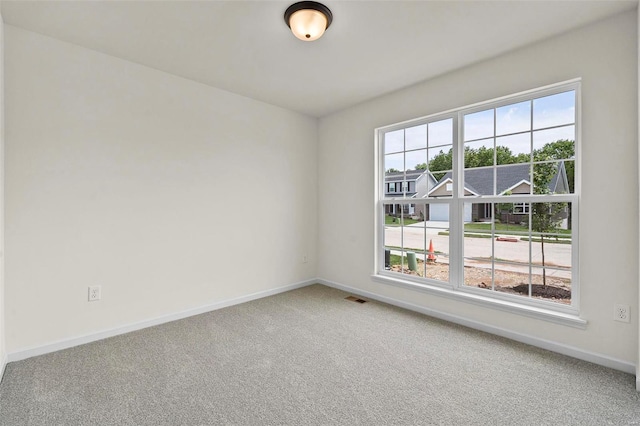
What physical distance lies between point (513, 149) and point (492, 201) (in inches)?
19.5

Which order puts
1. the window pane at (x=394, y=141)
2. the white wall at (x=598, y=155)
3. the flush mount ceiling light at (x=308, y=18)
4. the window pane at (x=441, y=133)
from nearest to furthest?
the flush mount ceiling light at (x=308, y=18)
the white wall at (x=598, y=155)
the window pane at (x=441, y=133)
the window pane at (x=394, y=141)

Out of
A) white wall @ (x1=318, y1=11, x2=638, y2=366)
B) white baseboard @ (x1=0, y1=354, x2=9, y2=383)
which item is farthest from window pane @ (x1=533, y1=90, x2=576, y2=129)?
white baseboard @ (x1=0, y1=354, x2=9, y2=383)

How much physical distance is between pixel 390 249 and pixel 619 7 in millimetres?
2762

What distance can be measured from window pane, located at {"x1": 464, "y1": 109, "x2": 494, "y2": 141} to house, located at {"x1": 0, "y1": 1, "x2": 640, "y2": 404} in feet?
0.54

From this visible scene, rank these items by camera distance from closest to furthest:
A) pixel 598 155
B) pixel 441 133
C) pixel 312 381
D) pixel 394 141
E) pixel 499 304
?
1. pixel 312 381
2. pixel 598 155
3. pixel 499 304
4. pixel 441 133
5. pixel 394 141

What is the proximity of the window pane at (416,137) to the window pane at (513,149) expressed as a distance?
0.77 metres

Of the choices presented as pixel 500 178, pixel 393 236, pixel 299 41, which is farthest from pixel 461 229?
pixel 299 41

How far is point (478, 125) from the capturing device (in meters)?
2.94

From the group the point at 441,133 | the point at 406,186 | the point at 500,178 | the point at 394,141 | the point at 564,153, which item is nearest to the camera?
the point at 564,153

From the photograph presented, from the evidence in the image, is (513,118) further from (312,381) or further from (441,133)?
(312,381)

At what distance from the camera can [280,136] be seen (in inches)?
159

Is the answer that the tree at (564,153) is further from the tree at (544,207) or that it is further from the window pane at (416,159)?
the window pane at (416,159)

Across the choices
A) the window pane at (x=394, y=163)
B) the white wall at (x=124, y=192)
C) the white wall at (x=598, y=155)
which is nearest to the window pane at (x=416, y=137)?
the window pane at (x=394, y=163)

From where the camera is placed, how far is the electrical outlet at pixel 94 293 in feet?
8.53
